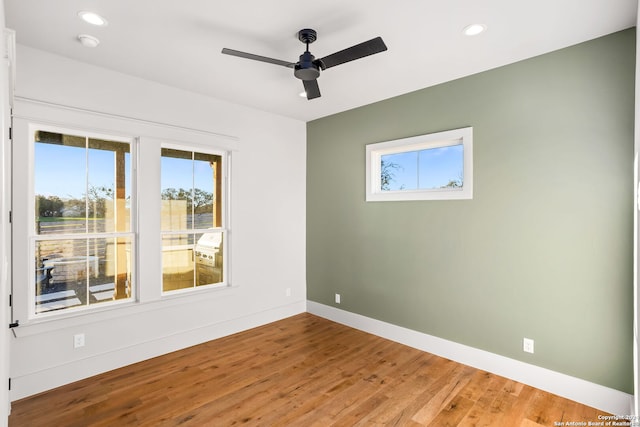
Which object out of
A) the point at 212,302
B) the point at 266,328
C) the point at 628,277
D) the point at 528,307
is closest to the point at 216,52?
the point at 212,302

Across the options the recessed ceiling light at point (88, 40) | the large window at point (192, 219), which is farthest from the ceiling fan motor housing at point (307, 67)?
the large window at point (192, 219)

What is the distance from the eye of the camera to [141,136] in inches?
133

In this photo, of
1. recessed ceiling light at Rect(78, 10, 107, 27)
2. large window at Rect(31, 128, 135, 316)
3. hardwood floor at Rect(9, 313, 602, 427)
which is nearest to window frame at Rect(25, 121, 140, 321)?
large window at Rect(31, 128, 135, 316)

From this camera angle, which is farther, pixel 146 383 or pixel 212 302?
pixel 212 302

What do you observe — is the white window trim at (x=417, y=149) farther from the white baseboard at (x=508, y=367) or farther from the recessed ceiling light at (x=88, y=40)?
the recessed ceiling light at (x=88, y=40)

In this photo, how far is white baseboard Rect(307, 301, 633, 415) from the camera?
8.36 feet

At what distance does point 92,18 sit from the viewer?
2.35 metres

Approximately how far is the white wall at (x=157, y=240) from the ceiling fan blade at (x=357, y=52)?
1.95m

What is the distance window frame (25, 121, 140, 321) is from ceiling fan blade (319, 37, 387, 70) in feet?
7.05

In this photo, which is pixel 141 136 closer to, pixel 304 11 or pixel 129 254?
pixel 129 254

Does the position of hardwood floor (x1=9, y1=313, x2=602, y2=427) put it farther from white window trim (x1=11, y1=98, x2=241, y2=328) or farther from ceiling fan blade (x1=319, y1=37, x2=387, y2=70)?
ceiling fan blade (x1=319, y1=37, x2=387, y2=70)

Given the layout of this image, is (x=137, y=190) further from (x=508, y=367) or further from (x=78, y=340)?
(x=508, y=367)

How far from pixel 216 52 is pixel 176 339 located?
2878mm

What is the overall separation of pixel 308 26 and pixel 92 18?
1491 millimetres
